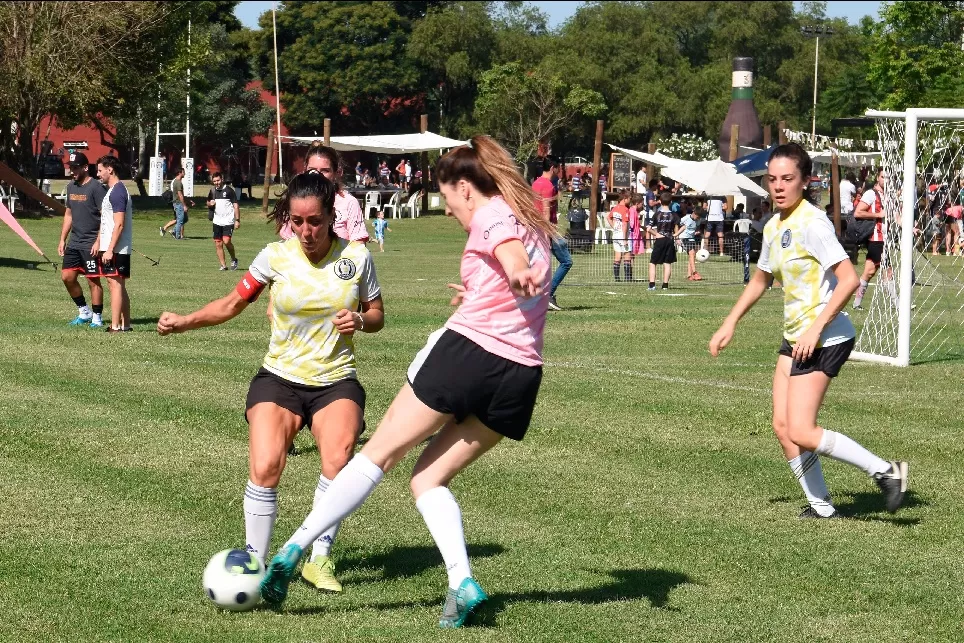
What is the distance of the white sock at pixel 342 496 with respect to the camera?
515cm

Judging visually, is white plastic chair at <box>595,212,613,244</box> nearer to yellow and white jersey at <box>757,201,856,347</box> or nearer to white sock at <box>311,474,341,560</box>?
yellow and white jersey at <box>757,201,856,347</box>

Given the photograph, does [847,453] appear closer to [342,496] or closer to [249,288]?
[342,496]

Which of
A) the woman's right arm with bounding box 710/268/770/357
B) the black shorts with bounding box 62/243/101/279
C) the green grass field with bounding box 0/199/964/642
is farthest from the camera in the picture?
the black shorts with bounding box 62/243/101/279

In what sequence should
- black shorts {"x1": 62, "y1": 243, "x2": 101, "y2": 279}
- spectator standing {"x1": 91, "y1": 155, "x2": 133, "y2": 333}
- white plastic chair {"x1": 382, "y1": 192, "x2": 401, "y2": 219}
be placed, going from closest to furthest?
spectator standing {"x1": 91, "y1": 155, "x2": 133, "y2": 333} → black shorts {"x1": 62, "y1": 243, "x2": 101, "y2": 279} → white plastic chair {"x1": 382, "y1": 192, "x2": 401, "y2": 219}

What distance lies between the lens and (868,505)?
773 cm

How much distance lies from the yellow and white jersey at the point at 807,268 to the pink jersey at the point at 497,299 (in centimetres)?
237

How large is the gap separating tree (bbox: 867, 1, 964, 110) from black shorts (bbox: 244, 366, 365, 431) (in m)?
43.6

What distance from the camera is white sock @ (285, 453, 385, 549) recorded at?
5.15 m

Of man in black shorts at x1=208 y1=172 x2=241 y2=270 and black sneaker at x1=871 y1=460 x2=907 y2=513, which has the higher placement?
man in black shorts at x1=208 y1=172 x2=241 y2=270

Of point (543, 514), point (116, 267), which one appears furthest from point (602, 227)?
point (543, 514)

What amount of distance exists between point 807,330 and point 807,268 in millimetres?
337

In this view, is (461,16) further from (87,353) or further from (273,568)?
(273,568)

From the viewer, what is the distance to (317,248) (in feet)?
19.3

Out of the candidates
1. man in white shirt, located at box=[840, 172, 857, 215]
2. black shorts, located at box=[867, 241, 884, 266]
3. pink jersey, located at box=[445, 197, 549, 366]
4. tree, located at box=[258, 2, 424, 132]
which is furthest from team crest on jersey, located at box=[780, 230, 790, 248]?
tree, located at box=[258, 2, 424, 132]
